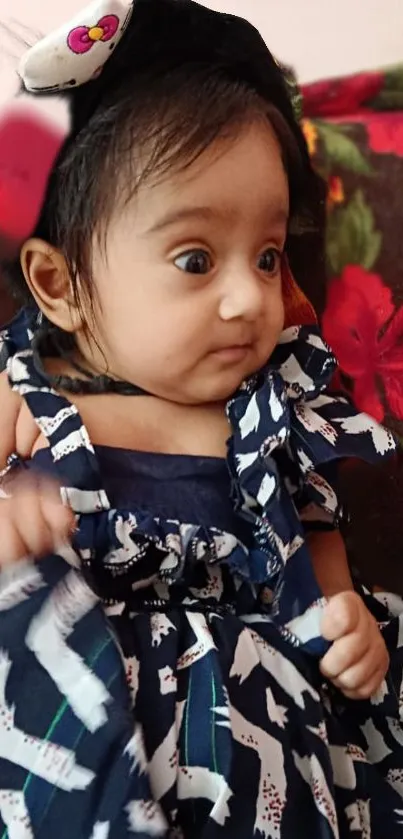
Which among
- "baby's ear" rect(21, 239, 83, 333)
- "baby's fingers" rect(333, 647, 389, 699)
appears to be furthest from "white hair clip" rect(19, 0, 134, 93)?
"baby's fingers" rect(333, 647, 389, 699)

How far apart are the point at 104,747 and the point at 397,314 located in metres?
0.49

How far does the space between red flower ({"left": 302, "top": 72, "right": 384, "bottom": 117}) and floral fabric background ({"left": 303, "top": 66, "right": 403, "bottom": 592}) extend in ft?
0.26

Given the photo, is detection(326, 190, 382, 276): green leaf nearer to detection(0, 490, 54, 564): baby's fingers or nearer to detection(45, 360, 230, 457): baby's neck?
detection(45, 360, 230, 457): baby's neck

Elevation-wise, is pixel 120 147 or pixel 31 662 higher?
pixel 120 147

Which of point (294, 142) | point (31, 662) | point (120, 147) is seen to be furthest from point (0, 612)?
point (294, 142)

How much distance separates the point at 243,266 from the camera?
0.71 meters

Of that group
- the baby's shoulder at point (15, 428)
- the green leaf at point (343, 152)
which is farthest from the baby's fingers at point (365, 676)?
the green leaf at point (343, 152)

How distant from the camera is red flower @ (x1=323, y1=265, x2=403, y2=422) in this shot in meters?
0.89

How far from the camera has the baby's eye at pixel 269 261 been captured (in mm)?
749

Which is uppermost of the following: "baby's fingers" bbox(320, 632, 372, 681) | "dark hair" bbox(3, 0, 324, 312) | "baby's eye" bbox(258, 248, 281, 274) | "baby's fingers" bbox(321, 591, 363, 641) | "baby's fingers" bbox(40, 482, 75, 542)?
"dark hair" bbox(3, 0, 324, 312)

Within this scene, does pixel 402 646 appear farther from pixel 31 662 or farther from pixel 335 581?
pixel 31 662

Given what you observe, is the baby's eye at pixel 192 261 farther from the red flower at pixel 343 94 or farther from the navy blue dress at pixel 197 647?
the red flower at pixel 343 94

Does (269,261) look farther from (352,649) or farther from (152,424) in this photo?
(352,649)

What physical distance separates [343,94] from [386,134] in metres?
0.12
